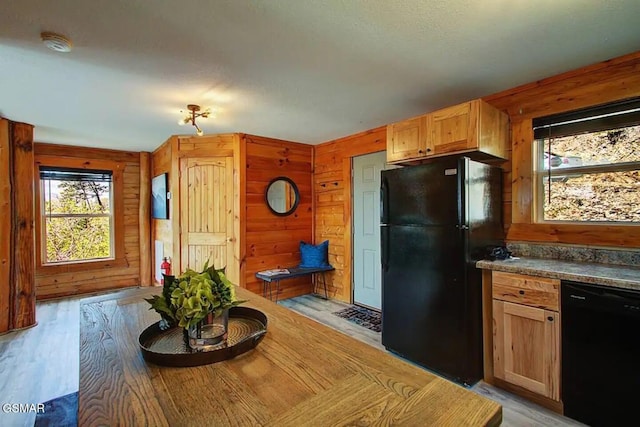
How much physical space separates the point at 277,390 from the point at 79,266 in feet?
17.9

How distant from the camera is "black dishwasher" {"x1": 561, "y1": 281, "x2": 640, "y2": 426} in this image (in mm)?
1652

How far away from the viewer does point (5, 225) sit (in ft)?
10.8

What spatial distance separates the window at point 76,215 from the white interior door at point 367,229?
4110mm

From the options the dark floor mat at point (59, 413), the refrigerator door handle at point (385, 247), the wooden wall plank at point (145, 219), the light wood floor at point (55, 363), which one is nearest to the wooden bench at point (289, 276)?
the light wood floor at point (55, 363)

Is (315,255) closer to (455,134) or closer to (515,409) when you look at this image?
(455,134)

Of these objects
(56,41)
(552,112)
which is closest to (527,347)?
(552,112)

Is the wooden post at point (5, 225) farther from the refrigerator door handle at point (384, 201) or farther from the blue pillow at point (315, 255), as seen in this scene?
the refrigerator door handle at point (384, 201)

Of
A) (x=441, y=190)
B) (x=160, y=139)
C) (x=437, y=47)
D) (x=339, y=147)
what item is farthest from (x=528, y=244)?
(x=160, y=139)

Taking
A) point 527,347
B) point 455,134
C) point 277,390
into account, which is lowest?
point 527,347

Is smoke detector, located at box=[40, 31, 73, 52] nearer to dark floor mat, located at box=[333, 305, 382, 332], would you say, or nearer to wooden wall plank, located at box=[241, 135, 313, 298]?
wooden wall plank, located at box=[241, 135, 313, 298]

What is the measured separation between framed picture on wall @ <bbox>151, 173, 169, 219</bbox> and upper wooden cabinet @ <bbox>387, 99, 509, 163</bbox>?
3358mm

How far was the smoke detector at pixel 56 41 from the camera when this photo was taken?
1.75 metres

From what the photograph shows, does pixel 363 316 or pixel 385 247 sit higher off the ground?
pixel 385 247

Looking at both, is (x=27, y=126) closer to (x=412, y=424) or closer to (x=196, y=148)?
(x=196, y=148)
